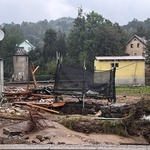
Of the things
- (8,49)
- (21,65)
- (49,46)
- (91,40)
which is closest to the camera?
(21,65)

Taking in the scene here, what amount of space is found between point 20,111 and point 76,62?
47554mm

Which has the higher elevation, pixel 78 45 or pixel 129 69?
pixel 78 45

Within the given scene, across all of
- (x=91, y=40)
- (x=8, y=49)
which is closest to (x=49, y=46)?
(x=91, y=40)

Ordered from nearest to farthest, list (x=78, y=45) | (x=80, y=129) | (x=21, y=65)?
(x=80, y=129) → (x=21, y=65) → (x=78, y=45)

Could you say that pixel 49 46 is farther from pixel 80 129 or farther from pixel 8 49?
pixel 80 129

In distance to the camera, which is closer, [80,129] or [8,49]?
[80,129]

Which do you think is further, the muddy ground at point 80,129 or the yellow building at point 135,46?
the yellow building at point 135,46

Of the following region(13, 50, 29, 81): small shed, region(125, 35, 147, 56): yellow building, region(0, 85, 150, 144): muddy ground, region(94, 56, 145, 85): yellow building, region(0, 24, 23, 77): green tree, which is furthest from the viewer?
region(125, 35, 147, 56): yellow building

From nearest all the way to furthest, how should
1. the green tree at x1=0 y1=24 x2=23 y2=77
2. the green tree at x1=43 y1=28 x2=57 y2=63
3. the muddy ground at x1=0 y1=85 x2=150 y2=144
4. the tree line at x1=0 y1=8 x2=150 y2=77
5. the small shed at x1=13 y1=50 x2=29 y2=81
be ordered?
the muddy ground at x1=0 y1=85 x2=150 y2=144 < the small shed at x1=13 y1=50 x2=29 y2=81 < the tree line at x1=0 y1=8 x2=150 y2=77 < the green tree at x1=43 y1=28 x2=57 y2=63 < the green tree at x1=0 y1=24 x2=23 y2=77

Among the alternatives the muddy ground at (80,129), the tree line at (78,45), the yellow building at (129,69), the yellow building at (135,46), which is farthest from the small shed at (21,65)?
the muddy ground at (80,129)

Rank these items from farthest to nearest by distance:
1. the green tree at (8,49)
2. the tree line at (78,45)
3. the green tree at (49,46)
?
the green tree at (8,49), the green tree at (49,46), the tree line at (78,45)

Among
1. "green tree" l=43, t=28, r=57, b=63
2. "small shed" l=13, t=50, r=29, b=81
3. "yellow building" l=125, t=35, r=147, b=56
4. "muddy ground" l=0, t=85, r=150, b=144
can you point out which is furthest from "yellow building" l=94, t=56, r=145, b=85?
"muddy ground" l=0, t=85, r=150, b=144

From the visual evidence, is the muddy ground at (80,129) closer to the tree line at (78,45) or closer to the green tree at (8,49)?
the tree line at (78,45)

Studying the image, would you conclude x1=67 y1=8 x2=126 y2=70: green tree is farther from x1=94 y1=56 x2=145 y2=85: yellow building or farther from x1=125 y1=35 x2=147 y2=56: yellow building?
x1=94 y1=56 x2=145 y2=85: yellow building
